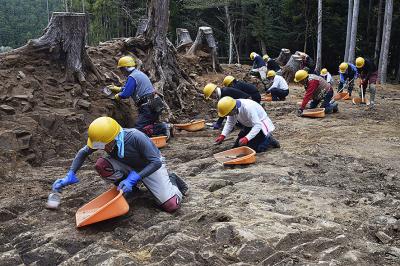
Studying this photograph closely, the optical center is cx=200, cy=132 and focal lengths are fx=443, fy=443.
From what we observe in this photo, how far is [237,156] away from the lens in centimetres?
682

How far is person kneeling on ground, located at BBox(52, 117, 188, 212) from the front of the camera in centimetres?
425

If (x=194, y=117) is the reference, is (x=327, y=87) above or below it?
above

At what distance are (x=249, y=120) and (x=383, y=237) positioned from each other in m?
3.03

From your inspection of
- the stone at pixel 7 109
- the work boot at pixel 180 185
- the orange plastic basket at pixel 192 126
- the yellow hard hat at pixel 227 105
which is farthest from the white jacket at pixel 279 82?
the work boot at pixel 180 185

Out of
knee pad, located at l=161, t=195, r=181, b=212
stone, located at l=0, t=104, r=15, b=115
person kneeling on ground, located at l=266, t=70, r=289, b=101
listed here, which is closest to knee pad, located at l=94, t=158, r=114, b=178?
knee pad, located at l=161, t=195, r=181, b=212

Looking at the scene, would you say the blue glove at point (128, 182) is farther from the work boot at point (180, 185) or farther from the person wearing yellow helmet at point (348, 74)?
the person wearing yellow helmet at point (348, 74)

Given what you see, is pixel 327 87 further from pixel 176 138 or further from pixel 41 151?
pixel 41 151

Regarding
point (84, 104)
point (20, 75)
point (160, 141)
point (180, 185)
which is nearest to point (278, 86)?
point (160, 141)

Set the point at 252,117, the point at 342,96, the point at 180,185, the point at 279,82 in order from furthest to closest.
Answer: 1. the point at 342,96
2. the point at 279,82
3. the point at 252,117
4. the point at 180,185

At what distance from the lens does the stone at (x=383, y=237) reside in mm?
4031

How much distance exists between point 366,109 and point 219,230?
332 inches

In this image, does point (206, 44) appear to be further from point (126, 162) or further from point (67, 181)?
point (67, 181)

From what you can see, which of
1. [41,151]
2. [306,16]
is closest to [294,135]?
[41,151]

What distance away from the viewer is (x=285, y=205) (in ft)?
15.8
